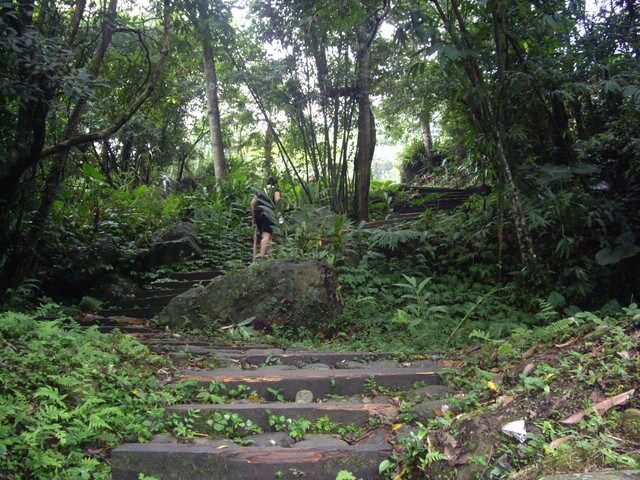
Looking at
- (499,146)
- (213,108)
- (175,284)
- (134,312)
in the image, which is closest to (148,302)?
(134,312)

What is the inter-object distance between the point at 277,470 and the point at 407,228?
258 inches

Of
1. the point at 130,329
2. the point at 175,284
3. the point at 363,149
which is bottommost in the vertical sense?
the point at 130,329

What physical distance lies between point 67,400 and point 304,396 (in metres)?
1.55

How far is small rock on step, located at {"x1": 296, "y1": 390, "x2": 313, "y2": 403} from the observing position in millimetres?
3687

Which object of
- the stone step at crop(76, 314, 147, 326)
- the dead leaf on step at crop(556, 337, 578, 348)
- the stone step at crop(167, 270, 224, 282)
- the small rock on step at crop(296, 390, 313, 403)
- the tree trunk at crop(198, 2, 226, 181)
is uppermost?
the tree trunk at crop(198, 2, 226, 181)

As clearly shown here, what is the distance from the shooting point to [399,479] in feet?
8.63

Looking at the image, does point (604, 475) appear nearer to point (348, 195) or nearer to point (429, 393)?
point (429, 393)

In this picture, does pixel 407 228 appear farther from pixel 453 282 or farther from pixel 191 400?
pixel 191 400

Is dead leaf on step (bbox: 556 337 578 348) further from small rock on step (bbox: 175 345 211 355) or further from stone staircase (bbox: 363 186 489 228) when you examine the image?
stone staircase (bbox: 363 186 489 228)

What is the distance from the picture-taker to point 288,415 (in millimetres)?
3324

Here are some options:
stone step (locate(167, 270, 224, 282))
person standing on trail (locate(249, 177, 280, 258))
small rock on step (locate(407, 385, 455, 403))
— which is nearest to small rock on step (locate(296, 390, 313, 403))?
small rock on step (locate(407, 385, 455, 403))

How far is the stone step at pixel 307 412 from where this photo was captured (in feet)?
10.7

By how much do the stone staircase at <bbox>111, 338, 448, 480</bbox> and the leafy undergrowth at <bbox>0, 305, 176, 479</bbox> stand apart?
160 mm

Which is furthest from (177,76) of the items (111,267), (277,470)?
(277,470)
